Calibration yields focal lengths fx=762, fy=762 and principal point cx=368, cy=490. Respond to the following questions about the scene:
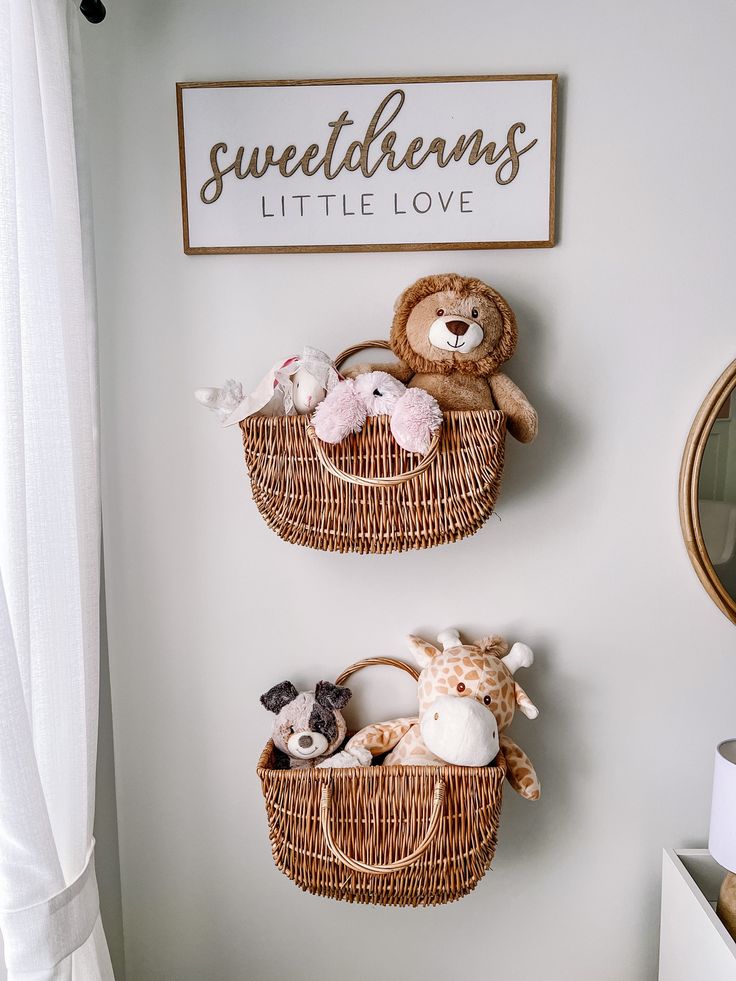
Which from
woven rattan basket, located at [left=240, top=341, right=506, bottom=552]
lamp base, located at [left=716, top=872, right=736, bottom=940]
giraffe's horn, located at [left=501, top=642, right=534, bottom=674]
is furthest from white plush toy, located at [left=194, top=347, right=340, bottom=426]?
lamp base, located at [left=716, top=872, right=736, bottom=940]

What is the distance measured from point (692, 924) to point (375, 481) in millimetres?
979

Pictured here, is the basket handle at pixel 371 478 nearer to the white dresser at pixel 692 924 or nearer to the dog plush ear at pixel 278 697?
the dog plush ear at pixel 278 697

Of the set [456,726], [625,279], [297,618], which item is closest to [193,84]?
[625,279]

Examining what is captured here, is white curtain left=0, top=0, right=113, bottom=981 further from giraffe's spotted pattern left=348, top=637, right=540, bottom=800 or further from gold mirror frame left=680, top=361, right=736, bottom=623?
gold mirror frame left=680, top=361, right=736, bottom=623

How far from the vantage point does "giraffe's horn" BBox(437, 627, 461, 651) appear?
1.43m

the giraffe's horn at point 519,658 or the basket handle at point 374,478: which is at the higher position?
the basket handle at point 374,478

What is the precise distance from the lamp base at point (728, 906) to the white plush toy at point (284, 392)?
1097mm

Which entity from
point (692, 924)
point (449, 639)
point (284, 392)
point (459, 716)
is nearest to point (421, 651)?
point (449, 639)

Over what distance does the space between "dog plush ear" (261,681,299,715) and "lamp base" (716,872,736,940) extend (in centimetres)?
83

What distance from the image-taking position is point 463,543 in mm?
1462

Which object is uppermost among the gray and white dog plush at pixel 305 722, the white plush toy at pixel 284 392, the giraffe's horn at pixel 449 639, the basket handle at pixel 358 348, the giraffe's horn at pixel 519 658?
the basket handle at pixel 358 348

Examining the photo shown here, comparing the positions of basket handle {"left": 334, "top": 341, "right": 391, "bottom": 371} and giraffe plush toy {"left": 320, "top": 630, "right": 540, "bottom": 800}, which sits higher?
basket handle {"left": 334, "top": 341, "right": 391, "bottom": 371}

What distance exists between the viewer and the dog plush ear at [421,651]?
1.42 meters

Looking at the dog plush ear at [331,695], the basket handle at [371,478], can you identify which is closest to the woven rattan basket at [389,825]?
the dog plush ear at [331,695]
